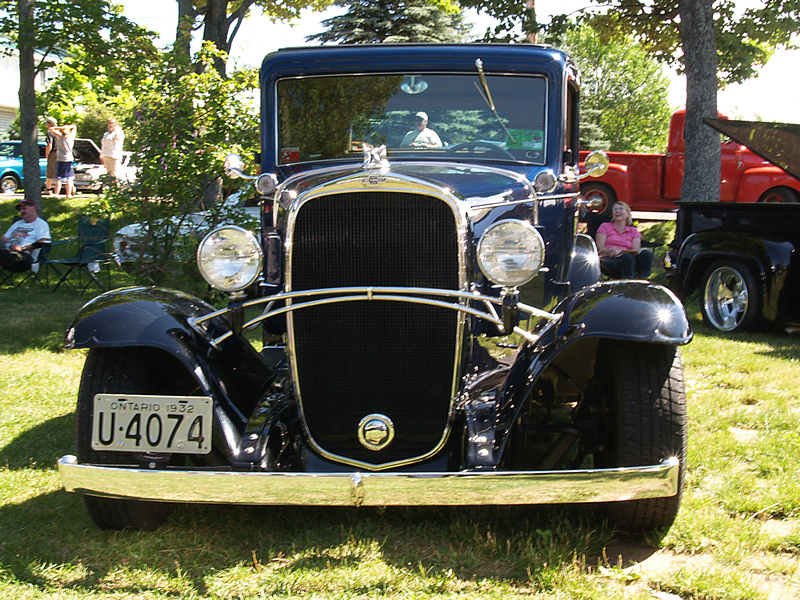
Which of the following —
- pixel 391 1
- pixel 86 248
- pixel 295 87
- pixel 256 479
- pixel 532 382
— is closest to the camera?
pixel 256 479

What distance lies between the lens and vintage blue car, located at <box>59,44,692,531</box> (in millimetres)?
2404

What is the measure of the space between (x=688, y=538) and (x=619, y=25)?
12576 mm

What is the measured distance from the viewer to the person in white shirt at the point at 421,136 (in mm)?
3725

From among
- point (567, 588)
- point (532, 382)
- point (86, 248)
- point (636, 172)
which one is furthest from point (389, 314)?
point (636, 172)

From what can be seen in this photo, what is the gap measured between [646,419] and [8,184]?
65.4 feet

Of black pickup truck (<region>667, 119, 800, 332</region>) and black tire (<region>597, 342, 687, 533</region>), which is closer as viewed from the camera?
black tire (<region>597, 342, 687, 533</region>)

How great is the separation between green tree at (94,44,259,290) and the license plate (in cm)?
477

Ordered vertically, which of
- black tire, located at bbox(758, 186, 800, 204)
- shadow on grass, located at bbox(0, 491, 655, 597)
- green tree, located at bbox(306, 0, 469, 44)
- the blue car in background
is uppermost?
green tree, located at bbox(306, 0, 469, 44)

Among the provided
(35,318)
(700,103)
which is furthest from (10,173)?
(700,103)

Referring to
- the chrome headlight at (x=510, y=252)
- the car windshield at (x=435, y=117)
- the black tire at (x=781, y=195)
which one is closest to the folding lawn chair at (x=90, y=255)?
the car windshield at (x=435, y=117)

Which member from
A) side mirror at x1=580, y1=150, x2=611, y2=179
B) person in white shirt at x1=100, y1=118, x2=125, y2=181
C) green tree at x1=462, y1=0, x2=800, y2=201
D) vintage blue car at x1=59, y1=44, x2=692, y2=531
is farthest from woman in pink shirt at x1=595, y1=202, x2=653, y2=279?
person in white shirt at x1=100, y1=118, x2=125, y2=181

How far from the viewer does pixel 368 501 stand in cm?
237

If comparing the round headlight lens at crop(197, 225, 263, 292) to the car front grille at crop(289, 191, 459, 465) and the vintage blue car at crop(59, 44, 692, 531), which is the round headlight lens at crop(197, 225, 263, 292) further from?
the car front grille at crop(289, 191, 459, 465)

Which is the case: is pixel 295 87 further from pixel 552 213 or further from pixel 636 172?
pixel 636 172
